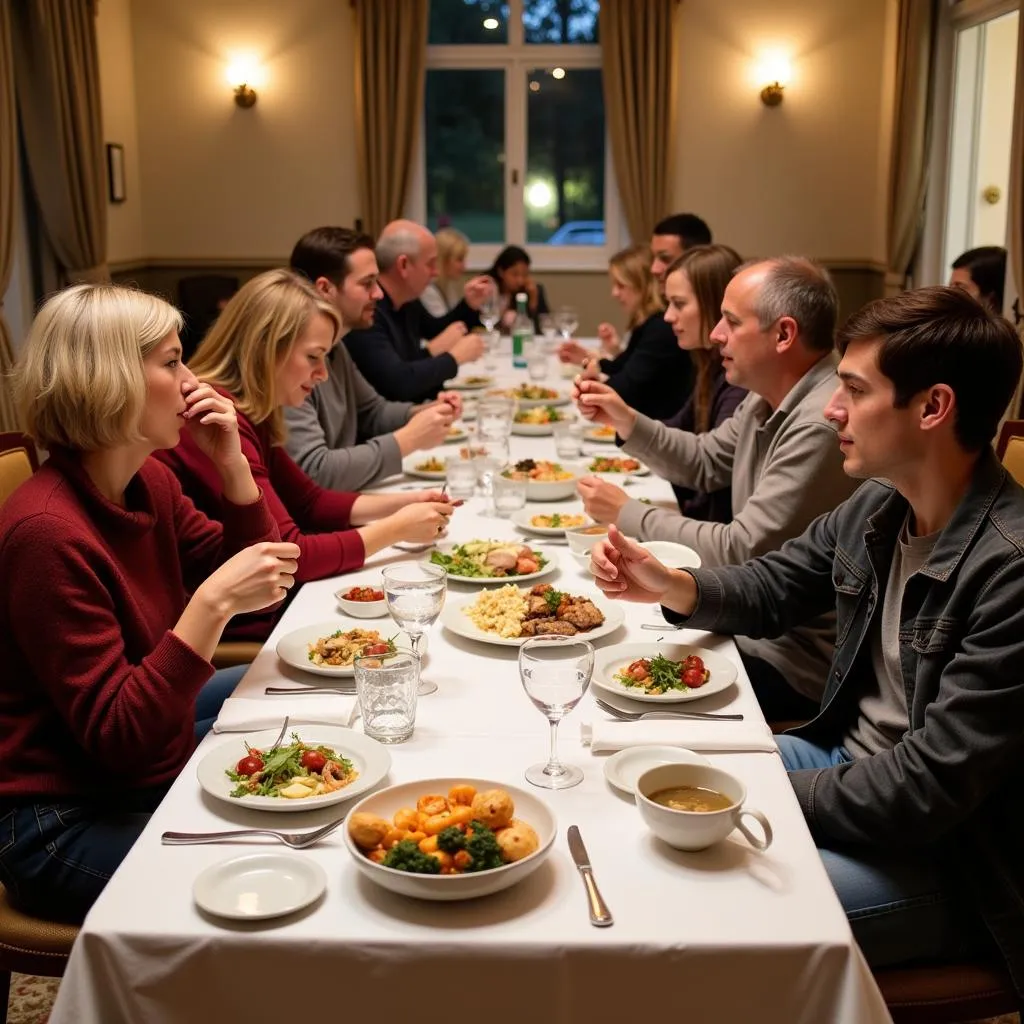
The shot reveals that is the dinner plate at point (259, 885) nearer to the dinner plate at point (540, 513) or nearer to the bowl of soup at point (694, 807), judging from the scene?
the bowl of soup at point (694, 807)

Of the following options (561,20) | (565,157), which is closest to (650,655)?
(565,157)

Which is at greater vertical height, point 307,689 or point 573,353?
point 573,353

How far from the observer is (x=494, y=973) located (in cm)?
125

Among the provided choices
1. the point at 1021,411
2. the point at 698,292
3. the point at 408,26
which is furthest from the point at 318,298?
the point at 408,26

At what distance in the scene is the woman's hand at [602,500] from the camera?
283cm

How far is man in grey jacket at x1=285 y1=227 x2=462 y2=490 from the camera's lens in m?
3.38

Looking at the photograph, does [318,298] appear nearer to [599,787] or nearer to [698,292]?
[698,292]

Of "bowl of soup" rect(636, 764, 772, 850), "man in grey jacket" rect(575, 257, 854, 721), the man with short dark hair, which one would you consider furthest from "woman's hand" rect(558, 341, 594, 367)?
"bowl of soup" rect(636, 764, 772, 850)

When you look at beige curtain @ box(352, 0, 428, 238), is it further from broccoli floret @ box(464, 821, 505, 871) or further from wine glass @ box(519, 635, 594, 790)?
broccoli floret @ box(464, 821, 505, 871)

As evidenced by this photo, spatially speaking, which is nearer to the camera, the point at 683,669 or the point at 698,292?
the point at 683,669

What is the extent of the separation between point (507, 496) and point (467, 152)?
6.59 meters

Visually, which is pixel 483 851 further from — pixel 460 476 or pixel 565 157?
pixel 565 157

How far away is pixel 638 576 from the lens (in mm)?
2123

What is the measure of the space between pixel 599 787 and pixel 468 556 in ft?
3.38
